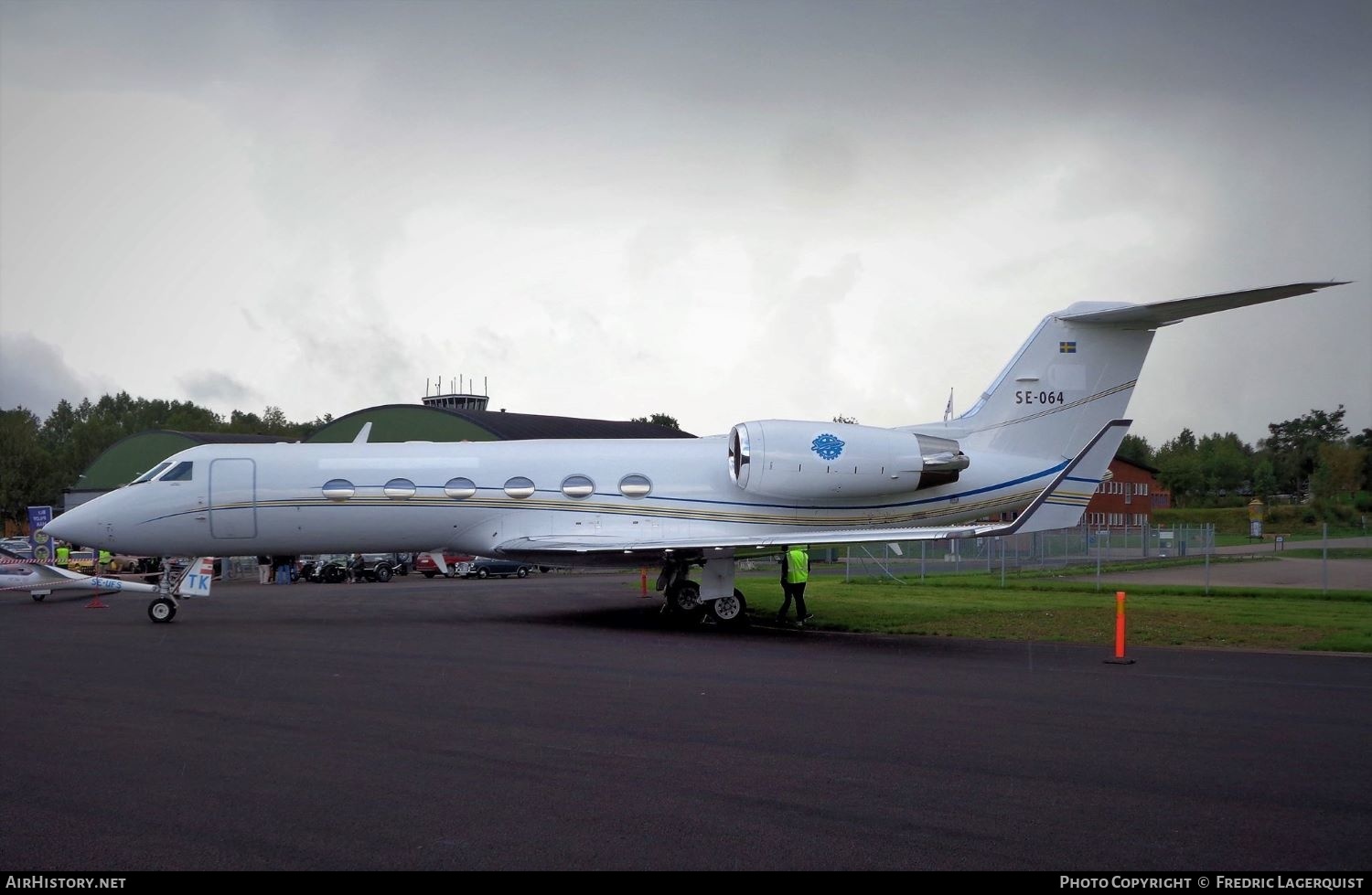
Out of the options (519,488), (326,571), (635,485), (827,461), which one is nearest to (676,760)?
(827,461)

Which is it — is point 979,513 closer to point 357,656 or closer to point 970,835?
point 357,656

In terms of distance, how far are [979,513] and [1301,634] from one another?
5672mm

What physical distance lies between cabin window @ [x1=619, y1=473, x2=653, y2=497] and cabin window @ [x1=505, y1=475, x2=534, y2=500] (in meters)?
1.65

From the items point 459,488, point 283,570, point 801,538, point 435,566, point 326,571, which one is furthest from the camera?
point 435,566

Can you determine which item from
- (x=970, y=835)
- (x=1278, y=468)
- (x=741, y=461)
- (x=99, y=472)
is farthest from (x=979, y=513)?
(x=1278, y=468)

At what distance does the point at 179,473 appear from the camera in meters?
19.4

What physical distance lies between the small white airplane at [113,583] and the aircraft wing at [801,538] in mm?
5268

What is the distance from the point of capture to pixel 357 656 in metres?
13.8

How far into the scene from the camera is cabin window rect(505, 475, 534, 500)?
19.5 meters

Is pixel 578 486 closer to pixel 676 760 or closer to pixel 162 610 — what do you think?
pixel 162 610

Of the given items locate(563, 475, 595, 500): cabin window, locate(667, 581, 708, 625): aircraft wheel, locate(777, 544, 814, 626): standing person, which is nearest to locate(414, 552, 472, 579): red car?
locate(667, 581, 708, 625): aircraft wheel

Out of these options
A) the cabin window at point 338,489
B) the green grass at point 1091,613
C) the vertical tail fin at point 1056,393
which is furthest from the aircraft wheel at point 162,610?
the vertical tail fin at point 1056,393

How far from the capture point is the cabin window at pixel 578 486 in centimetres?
1955

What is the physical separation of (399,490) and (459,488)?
3.52 ft
